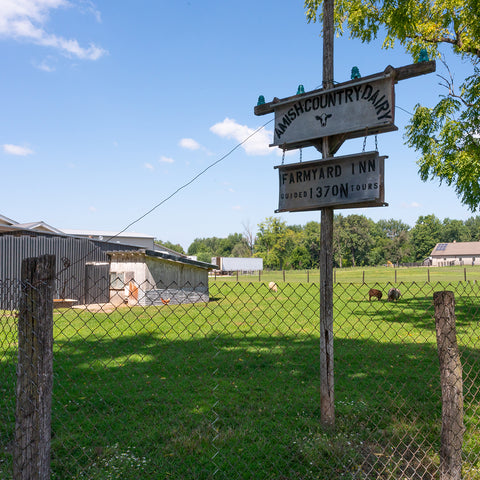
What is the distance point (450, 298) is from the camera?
2857 mm

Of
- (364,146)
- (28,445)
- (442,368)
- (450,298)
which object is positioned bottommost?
(28,445)

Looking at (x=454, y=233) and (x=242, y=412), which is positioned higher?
(x=454, y=233)

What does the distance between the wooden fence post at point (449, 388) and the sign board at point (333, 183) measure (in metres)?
0.98

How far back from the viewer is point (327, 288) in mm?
3711

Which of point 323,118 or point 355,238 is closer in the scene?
point 323,118

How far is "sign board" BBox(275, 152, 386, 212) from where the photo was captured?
334 centimetres

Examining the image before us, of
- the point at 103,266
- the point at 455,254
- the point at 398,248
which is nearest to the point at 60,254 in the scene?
the point at 103,266

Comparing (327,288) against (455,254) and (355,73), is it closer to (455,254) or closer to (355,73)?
(355,73)

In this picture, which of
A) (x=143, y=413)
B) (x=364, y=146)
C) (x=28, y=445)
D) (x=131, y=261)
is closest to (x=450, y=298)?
(x=364, y=146)

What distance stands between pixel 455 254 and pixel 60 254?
88.7 m

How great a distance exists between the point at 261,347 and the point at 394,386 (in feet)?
9.72

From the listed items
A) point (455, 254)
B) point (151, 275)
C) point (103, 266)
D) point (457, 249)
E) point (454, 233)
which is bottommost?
point (151, 275)

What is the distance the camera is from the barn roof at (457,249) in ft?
285

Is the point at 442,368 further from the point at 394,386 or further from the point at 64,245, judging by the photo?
the point at 64,245
